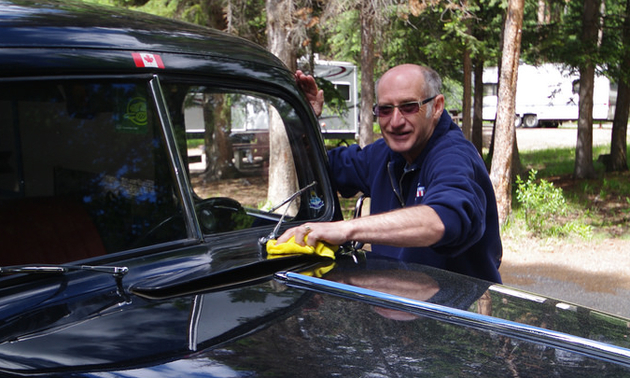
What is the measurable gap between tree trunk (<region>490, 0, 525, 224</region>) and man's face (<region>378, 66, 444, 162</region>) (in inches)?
274

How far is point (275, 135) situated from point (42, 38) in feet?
3.65

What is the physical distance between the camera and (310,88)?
301cm

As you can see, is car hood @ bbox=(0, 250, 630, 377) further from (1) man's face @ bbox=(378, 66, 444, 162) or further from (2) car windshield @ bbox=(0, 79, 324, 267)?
(1) man's face @ bbox=(378, 66, 444, 162)

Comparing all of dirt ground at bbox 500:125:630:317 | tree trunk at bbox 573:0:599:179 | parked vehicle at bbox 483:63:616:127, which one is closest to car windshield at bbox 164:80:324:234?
dirt ground at bbox 500:125:630:317

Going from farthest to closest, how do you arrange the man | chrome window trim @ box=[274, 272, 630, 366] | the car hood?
the man, chrome window trim @ box=[274, 272, 630, 366], the car hood

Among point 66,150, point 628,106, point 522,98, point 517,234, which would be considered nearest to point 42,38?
point 66,150

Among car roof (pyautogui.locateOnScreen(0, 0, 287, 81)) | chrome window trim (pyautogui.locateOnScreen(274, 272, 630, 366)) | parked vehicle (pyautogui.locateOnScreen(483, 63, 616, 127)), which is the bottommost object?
chrome window trim (pyautogui.locateOnScreen(274, 272, 630, 366))

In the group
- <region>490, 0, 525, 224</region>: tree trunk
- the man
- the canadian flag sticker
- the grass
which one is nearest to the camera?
the canadian flag sticker

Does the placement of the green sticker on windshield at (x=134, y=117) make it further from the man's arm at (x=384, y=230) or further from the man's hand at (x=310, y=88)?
the man's hand at (x=310, y=88)

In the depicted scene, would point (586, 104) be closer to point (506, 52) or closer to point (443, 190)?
point (506, 52)

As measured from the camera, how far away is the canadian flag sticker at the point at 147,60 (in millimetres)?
2049

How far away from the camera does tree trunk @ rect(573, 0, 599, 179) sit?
12.9 metres

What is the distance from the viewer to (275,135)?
2779mm

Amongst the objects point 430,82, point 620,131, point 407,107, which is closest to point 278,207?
point 407,107
